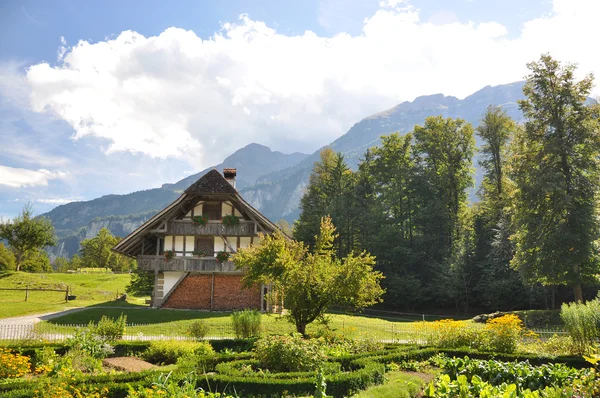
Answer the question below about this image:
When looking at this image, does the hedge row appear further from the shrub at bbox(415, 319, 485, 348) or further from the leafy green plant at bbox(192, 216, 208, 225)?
the leafy green plant at bbox(192, 216, 208, 225)

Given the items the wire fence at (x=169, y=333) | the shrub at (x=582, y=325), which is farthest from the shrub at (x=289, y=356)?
the shrub at (x=582, y=325)

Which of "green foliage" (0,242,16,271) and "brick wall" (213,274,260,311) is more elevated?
"green foliage" (0,242,16,271)

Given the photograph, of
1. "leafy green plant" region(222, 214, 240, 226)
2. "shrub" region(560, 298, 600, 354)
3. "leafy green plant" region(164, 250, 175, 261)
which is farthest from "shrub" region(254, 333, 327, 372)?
"leafy green plant" region(164, 250, 175, 261)

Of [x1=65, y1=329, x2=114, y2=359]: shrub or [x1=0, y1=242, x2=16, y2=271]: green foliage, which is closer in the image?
[x1=65, y1=329, x2=114, y2=359]: shrub

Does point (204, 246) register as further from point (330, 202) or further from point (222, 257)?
point (330, 202)

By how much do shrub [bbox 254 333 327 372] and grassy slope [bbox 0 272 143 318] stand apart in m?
22.4

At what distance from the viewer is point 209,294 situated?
30719 mm

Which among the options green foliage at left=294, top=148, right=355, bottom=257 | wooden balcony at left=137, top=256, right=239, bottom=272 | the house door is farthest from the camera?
green foliage at left=294, top=148, right=355, bottom=257

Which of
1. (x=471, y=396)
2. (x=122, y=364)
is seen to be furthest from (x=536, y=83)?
(x=122, y=364)

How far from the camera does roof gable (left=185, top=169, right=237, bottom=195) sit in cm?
2997

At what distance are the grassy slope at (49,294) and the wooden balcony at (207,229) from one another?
9314 millimetres

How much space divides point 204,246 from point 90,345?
17.7 meters

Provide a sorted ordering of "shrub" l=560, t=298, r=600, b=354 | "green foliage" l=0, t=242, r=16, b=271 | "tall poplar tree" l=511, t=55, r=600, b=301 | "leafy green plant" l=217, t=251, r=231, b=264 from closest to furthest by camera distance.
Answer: "shrub" l=560, t=298, r=600, b=354 → "tall poplar tree" l=511, t=55, r=600, b=301 → "leafy green plant" l=217, t=251, r=231, b=264 → "green foliage" l=0, t=242, r=16, b=271

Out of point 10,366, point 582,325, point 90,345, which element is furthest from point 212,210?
point 582,325
